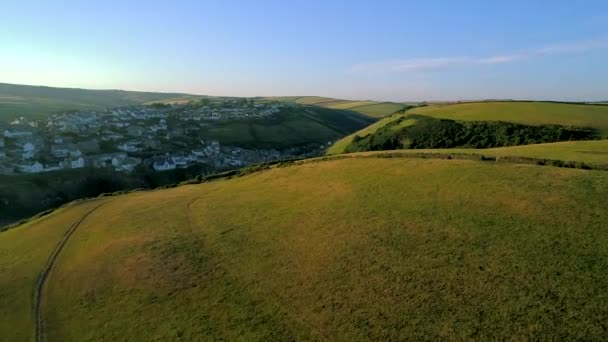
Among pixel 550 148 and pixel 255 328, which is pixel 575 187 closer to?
pixel 550 148

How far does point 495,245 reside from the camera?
22.9 meters

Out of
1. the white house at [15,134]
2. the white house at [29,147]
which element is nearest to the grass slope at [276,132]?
the white house at [15,134]

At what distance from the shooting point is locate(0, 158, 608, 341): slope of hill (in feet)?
59.5

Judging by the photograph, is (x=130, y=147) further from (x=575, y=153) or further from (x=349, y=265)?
(x=349, y=265)

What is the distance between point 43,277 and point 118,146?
94952 millimetres

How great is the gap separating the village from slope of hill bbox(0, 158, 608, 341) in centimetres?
6329

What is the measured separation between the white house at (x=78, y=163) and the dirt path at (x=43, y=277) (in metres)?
56.6

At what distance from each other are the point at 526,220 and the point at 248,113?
534ft

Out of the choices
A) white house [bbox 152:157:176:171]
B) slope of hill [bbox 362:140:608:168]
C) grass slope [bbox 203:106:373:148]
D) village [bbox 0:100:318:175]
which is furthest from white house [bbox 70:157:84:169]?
slope of hill [bbox 362:140:608:168]

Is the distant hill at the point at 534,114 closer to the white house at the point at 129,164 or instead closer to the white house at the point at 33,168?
the white house at the point at 129,164

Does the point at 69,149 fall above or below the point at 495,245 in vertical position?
below

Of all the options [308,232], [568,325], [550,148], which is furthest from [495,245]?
[550,148]

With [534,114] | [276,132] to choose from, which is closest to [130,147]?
[276,132]

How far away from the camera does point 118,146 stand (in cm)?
11838
